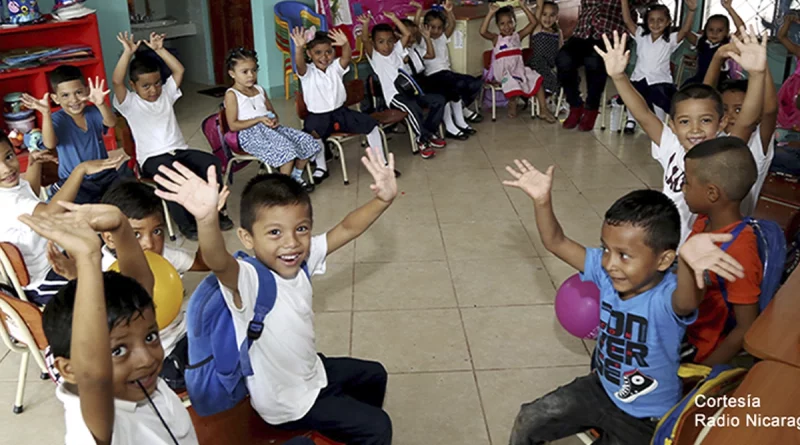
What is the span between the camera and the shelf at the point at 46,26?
4.77 metres

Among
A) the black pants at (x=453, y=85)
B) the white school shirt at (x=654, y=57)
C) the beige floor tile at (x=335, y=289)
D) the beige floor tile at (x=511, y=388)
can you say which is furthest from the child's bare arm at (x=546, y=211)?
the white school shirt at (x=654, y=57)

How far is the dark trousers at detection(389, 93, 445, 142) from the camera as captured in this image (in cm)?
563

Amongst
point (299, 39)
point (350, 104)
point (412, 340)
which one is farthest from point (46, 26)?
point (412, 340)

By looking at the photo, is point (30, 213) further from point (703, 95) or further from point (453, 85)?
point (453, 85)

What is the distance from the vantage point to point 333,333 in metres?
Answer: 3.18

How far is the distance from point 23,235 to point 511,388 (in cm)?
199

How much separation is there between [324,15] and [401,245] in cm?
367

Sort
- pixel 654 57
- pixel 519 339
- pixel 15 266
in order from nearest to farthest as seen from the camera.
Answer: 1. pixel 15 266
2. pixel 519 339
3. pixel 654 57

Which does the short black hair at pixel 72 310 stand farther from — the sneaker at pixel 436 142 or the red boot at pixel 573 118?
the red boot at pixel 573 118

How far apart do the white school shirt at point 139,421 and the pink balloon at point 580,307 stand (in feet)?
4.73

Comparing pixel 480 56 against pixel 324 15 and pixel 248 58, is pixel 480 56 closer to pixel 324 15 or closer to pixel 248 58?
pixel 324 15

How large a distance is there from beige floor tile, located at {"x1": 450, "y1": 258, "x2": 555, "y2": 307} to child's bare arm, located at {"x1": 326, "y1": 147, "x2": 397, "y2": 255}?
145 cm

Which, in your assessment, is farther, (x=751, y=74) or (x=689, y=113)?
(x=689, y=113)

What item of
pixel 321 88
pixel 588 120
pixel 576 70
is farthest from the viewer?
pixel 576 70
